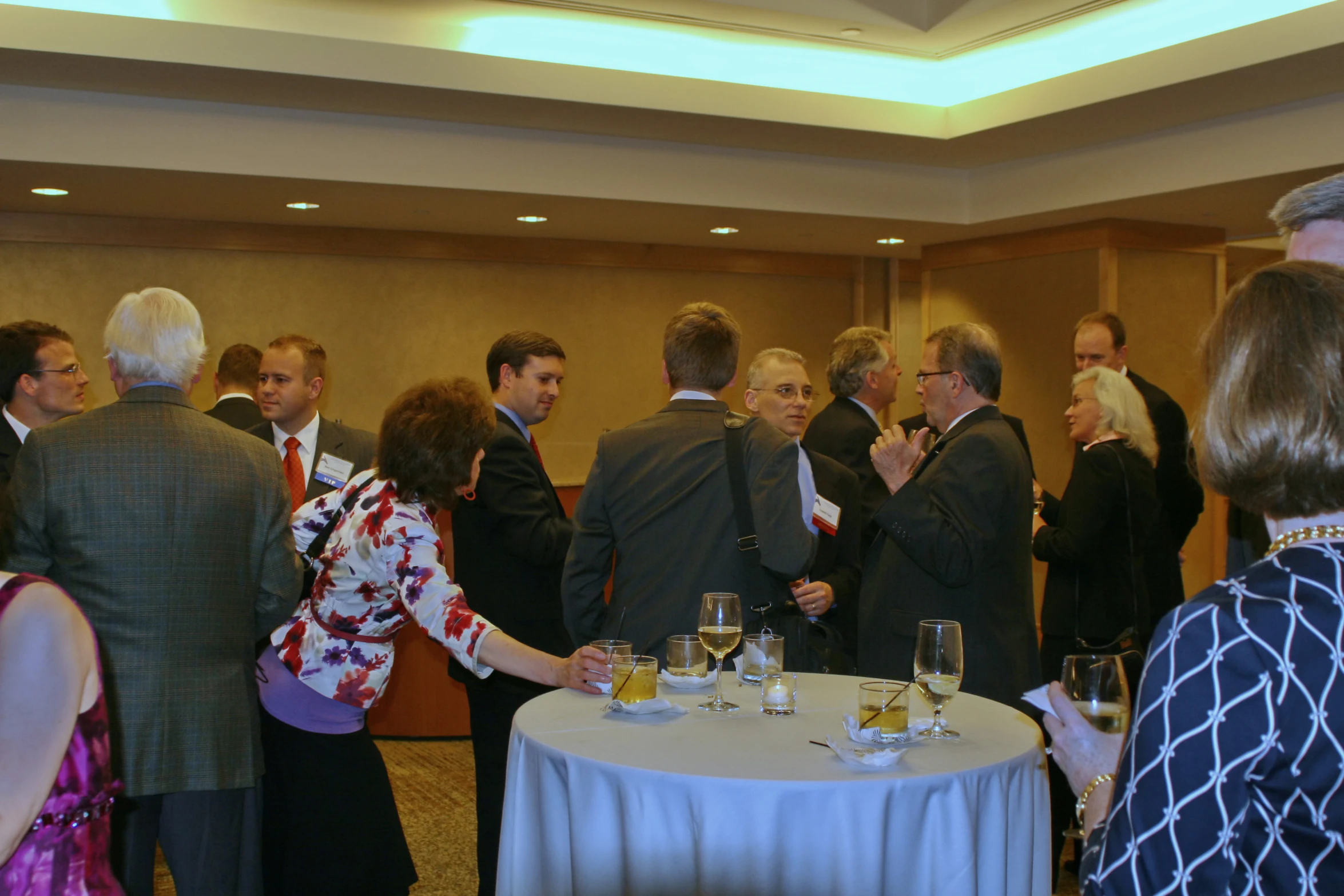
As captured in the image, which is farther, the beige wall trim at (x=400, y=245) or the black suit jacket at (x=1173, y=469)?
the beige wall trim at (x=400, y=245)

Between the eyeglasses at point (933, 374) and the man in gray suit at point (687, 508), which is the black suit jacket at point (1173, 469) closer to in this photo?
the eyeglasses at point (933, 374)

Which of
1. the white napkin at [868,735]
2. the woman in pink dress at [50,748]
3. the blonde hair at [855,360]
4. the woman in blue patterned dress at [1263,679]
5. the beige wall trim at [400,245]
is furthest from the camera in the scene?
the beige wall trim at [400,245]

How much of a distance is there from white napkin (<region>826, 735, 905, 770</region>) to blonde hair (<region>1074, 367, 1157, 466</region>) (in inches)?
88.1

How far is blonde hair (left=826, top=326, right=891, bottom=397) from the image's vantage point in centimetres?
438

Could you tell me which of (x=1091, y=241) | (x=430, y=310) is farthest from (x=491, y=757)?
(x=1091, y=241)

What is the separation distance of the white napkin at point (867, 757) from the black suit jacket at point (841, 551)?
5.46 ft

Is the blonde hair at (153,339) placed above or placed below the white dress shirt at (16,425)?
above

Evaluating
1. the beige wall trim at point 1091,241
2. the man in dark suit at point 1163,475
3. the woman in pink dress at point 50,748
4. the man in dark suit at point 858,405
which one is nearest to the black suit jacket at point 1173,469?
the man in dark suit at point 1163,475

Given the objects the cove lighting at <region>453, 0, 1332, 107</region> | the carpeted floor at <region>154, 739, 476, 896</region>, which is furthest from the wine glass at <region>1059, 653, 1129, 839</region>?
the cove lighting at <region>453, 0, 1332, 107</region>

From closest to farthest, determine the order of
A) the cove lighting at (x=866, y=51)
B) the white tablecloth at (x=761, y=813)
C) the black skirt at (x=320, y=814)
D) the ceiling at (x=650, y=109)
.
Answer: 1. the white tablecloth at (x=761, y=813)
2. the black skirt at (x=320, y=814)
3. the ceiling at (x=650, y=109)
4. the cove lighting at (x=866, y=51)

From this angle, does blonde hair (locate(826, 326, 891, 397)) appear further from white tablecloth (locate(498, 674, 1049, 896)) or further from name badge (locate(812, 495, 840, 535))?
white tablecloth (locate(498, 674, 1049, 896))

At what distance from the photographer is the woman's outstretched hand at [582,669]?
2363mm

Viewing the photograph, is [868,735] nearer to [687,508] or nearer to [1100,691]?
[1100,691]

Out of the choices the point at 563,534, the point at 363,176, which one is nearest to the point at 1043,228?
the point at 363,176
